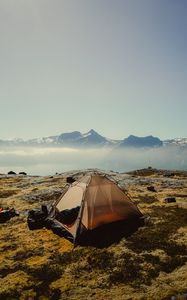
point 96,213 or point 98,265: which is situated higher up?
point 96,213

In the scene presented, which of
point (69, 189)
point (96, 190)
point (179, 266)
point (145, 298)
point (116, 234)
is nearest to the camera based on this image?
point (145, 298)

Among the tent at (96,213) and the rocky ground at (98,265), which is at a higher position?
the tent at (96,213)

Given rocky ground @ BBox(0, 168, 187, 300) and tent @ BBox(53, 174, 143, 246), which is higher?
tent @ BBox(53, 174, 143, 246)

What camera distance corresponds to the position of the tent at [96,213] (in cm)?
1669

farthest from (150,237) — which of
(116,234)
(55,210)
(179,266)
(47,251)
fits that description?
(55,210)

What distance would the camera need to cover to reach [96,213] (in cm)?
1781

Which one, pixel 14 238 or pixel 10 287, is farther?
pixel 14 238

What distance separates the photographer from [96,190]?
1952 cm

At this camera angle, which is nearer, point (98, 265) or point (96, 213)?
point (98, 265)

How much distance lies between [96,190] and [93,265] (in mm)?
6781

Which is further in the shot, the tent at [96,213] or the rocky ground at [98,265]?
the tent at [96,213]

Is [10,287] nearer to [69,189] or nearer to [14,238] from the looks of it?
[14,238]

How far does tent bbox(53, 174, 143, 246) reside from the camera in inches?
A: 657

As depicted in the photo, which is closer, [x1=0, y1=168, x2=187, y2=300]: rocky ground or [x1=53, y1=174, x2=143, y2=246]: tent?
[x1=0, y1=168, x2=187, y2=300]: rocky ground
